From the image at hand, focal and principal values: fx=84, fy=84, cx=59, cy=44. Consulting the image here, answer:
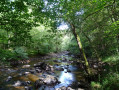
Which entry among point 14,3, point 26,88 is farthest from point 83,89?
point 14,3

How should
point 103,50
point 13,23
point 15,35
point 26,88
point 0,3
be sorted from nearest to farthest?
point 0,3 < point 13,23 < point 15,35 < point 26,88 < point 103,50

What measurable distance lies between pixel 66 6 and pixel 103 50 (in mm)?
8099

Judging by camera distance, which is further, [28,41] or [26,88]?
[26,88]

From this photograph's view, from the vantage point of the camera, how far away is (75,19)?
262 inches

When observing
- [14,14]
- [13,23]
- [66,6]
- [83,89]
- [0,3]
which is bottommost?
[83,89]

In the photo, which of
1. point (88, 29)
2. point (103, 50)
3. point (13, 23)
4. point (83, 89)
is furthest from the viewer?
point (103, 50)

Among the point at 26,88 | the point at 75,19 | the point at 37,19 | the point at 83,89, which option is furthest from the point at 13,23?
the point at 83,89

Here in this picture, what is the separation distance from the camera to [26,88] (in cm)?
707

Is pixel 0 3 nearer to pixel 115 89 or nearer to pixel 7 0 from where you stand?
pixel 7 0

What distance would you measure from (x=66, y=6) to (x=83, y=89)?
19.9ft

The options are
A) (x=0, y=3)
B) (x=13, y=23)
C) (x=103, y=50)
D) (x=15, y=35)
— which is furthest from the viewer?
(x=103, y=50)

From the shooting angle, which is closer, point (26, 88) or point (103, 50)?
point (26, 88)

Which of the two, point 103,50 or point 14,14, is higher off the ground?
point 14,14

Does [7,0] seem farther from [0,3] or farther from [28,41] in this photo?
[28,41]
